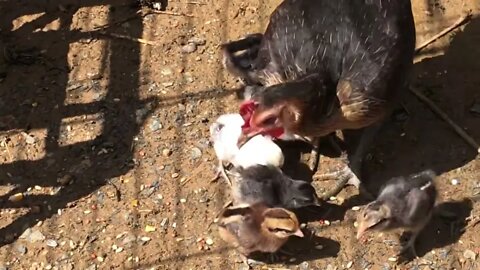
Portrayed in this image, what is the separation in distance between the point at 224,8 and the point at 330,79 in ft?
4.33

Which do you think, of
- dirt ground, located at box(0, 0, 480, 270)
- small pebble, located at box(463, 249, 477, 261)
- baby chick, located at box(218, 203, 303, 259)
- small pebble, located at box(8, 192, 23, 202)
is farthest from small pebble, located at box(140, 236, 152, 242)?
small pebble, located at box(463, 249, 477, 261)

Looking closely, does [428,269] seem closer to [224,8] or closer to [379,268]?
[379,268]

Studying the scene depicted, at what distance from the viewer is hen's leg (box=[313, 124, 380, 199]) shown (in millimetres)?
3859

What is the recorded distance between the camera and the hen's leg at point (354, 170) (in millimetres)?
3859

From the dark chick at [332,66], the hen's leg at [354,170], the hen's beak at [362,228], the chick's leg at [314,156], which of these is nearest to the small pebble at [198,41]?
the dark chick at [332,66]

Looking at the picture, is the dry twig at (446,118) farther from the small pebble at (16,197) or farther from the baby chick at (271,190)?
the small pebble at (16,197)

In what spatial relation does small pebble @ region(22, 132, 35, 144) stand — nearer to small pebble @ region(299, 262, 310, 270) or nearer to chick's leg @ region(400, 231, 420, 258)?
small pebble @ region(299, 262, 310, 270)

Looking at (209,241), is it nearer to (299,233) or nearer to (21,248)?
(299,233)

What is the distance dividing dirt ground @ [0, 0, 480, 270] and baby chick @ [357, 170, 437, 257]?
22cm

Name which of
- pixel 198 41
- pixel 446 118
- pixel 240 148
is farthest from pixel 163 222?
pixel 446 118

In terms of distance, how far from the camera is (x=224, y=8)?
4676mm

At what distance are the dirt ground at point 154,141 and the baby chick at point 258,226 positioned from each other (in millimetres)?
185

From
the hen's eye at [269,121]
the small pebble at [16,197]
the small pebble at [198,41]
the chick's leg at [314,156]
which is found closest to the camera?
the hen's eye at [269,121]

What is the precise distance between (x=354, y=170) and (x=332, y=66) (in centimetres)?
57
